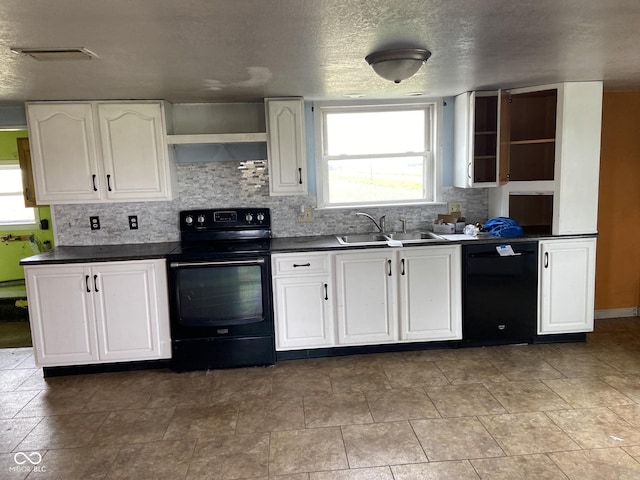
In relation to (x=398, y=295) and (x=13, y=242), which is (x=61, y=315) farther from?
(x=13, y=242)

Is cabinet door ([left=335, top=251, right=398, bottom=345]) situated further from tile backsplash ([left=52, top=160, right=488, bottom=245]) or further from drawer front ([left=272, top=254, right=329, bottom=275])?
tile backsplash ([left=52, top=160, right=488, bottom=245])

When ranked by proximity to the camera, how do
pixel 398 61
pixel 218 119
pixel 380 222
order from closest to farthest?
pixel 398 61 < pixel 218 119 < pixel 380 222

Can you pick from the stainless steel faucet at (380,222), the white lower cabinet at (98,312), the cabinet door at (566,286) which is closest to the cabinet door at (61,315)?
the white lower cabinet at (98,312)

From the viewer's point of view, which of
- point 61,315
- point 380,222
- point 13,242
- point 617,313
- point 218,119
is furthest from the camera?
point 13,242

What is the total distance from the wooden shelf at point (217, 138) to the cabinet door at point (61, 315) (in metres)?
1.15

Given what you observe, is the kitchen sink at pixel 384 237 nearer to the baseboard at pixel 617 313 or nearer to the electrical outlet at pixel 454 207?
the electrical outlet at pixel 454 207

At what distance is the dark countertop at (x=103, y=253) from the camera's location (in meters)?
3.32

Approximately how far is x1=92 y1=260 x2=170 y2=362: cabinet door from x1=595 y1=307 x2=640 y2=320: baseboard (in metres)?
3.82

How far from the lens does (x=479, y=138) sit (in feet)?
12.8

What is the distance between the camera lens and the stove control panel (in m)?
3.91

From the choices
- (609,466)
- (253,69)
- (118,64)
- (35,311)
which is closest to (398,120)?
(253,69)

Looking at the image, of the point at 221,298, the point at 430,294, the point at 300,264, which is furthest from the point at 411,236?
the point at 221,298

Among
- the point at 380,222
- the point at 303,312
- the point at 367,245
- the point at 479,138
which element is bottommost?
the point at 303,312

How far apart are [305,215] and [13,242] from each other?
11.9 feet
